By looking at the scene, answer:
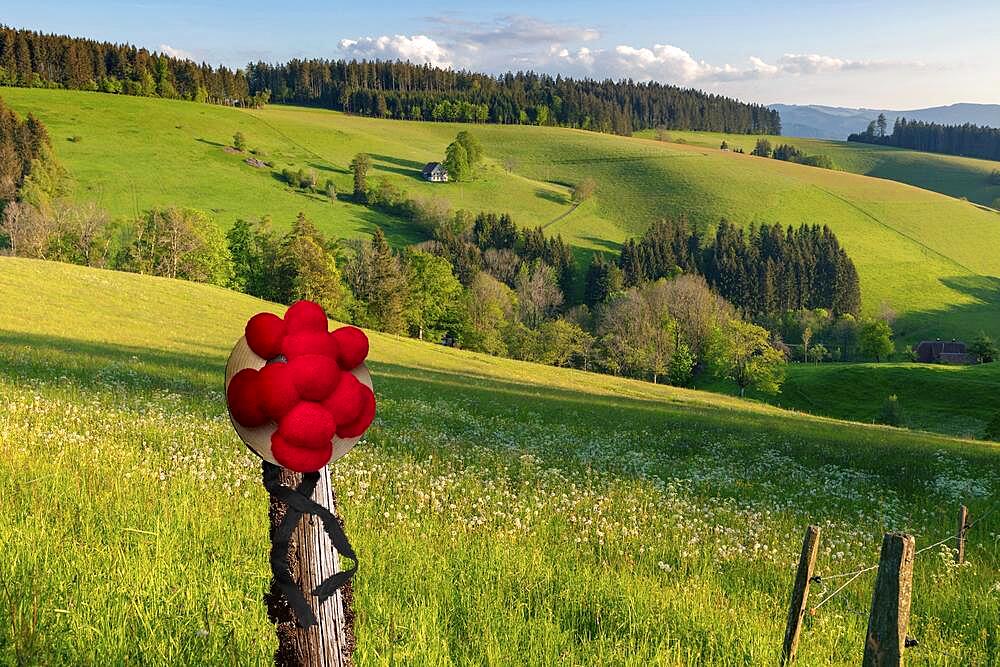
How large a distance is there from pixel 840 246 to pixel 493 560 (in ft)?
521

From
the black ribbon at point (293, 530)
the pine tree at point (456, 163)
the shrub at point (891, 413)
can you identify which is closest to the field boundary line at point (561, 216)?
the pine tree at point (456, 163)

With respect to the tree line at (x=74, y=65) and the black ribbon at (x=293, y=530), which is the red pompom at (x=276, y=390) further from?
the tree line at (x=74, y=65)

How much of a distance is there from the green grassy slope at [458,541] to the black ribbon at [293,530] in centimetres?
206

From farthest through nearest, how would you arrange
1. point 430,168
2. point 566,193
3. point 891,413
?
point 566,193 < point 430,168 < point 891,413

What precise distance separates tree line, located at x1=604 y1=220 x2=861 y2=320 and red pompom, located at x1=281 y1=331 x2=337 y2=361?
444 ft

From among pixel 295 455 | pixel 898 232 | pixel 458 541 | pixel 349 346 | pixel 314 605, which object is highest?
pixel 898 232

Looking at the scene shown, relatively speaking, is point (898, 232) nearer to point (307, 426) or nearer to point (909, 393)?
point (909, 393)

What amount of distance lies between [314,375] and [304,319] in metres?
0.23

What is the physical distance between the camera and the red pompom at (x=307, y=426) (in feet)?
6.88

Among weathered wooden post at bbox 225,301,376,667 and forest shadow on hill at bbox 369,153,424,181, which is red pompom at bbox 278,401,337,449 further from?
forest shadow on hill at bbox 369,153,424,181

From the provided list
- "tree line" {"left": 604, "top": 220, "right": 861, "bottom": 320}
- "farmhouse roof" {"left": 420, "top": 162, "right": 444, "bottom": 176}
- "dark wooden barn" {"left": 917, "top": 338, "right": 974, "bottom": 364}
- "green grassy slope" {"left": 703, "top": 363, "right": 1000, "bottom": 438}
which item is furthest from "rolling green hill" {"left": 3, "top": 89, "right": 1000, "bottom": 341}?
"green grassy slope" {"left": 703, "top": 363, "right": 1000, "bottom": 438}

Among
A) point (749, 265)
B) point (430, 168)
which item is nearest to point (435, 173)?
point (430, 168)

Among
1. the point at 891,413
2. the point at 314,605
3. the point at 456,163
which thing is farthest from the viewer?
the point at 456,163

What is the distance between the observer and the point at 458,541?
7406mm
